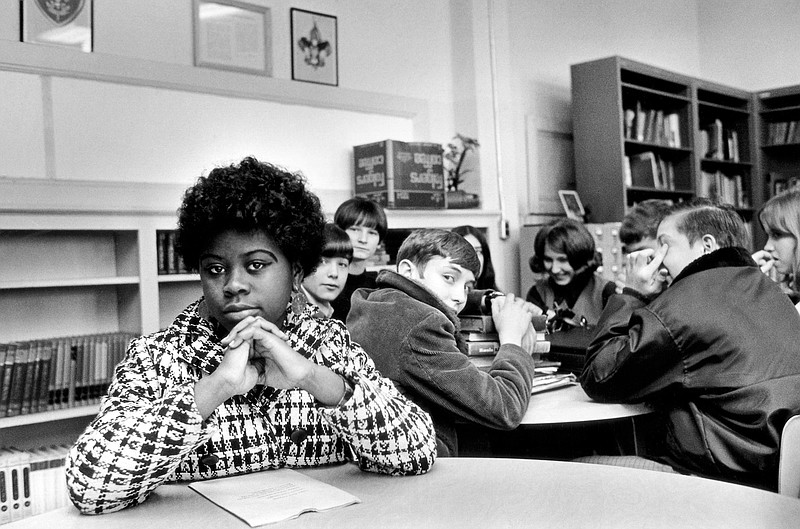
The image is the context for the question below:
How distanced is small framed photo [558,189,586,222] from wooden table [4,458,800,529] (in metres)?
4.17

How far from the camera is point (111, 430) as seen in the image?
112cm

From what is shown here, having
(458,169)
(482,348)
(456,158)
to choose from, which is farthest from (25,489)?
(456,158)

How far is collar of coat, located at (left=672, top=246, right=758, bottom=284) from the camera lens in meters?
1.94

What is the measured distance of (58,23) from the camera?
136 inches

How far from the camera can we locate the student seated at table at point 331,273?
2.95 meters

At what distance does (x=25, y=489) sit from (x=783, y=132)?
6.34m

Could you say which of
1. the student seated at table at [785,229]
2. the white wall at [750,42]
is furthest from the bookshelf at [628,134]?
the student seated at table at [785,229]

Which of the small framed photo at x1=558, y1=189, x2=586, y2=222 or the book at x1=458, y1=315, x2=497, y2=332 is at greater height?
the small framed photo at x1=558, y1=189, x2=586, y2=222

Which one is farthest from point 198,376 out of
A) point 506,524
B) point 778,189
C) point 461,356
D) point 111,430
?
point 778,189

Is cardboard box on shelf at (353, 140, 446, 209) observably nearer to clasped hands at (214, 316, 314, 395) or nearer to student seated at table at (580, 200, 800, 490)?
student seated at table at (580, 200, 800, 490)

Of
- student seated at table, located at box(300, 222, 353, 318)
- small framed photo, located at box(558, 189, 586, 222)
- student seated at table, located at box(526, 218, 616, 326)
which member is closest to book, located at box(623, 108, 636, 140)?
small framed photo, located at box(558, 189, 586, 222)

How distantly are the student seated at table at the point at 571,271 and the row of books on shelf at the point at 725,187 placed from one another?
9.51 ft

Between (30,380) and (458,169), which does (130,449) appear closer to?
(30,380)

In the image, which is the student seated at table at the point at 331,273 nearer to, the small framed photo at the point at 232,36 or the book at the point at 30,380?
the book at the point at 30,380
